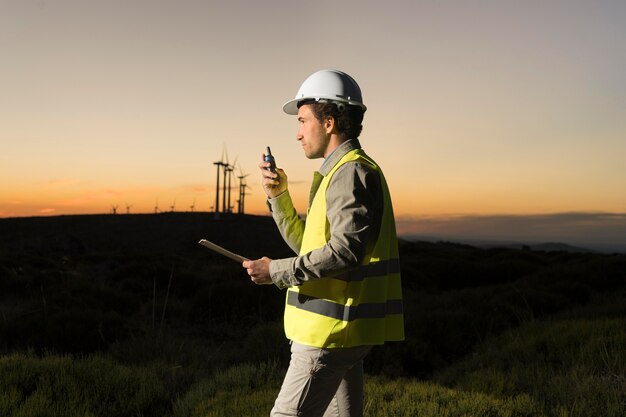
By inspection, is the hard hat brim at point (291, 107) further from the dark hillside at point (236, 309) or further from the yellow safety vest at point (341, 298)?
the dark hillside at point (236, 309)

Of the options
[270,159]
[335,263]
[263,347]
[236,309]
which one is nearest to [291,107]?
[270,159]

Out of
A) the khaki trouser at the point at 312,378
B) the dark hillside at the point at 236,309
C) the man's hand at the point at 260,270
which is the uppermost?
the man's hand at the point at 260,270

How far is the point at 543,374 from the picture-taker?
23.2 ft

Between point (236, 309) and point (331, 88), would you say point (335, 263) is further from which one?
point (236, 309)

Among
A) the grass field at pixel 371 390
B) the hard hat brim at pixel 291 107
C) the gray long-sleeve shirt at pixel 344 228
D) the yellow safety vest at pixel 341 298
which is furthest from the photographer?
the grass field at pixel 371 390

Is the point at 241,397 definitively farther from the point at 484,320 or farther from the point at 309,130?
the point at 484,320

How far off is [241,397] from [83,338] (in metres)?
5.30

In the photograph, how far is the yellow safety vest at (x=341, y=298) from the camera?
2652 mm

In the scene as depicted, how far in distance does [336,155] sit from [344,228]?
1.54ft

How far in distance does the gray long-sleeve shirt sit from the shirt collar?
0.50ft

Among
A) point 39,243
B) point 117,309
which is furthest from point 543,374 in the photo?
point 39,243

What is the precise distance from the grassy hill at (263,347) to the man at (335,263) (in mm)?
2901

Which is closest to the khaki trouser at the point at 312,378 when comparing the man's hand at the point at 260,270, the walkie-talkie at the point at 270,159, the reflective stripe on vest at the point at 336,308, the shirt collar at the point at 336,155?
the reflective stripe on vest at the point at 336,308

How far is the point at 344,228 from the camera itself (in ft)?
8.24
